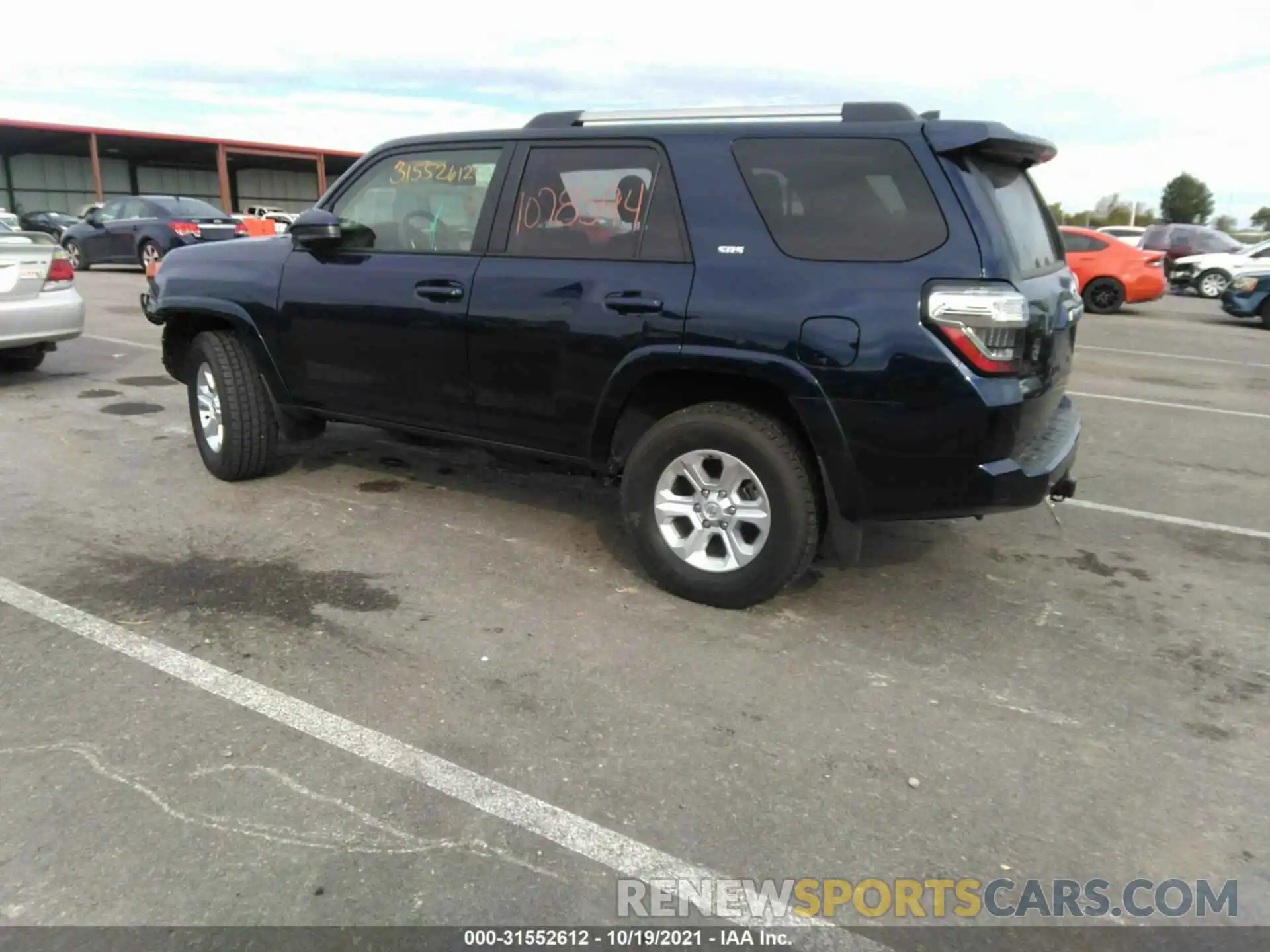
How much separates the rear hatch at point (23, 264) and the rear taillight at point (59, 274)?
4 cm

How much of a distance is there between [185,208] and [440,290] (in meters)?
16.7

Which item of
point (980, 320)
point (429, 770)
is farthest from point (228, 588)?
point (980, 320)

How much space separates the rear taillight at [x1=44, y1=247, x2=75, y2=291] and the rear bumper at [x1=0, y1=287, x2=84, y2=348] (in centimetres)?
4

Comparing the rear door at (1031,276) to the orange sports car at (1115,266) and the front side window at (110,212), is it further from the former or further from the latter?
the front side window at (110,212)

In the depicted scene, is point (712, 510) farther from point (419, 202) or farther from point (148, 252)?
point (148, 252)

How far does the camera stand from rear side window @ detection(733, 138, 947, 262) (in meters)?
3.48

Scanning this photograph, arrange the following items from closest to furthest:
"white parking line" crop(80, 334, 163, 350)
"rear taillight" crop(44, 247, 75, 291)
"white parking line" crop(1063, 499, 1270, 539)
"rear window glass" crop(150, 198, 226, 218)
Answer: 1. "white parking line" crop(1063, 499, 1270, 539)
2. "rear taillight" crop(44, 247, 75, 291)
3. "white parking line" crop(80, 334, 163, 350)
4. "rear window glass" crop(150, 198, 226, 218)

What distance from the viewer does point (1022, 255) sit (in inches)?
143

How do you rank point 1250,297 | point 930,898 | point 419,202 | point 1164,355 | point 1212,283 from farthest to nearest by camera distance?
point 1212,283, point 1250,297, point 1164,355, point 419,202, point 930,898

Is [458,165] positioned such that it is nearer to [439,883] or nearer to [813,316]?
[813,316]

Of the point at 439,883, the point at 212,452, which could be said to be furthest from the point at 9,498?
the point at 439,883

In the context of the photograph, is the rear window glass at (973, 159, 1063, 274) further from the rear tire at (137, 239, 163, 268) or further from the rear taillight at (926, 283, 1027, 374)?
the rear tire at (137, 239, 163, 268)

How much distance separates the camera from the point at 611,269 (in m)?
4.00

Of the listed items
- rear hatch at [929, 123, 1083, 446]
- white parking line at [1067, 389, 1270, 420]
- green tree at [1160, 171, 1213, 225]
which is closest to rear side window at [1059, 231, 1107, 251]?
white parking line at [1067, 389, 1270, 420]
